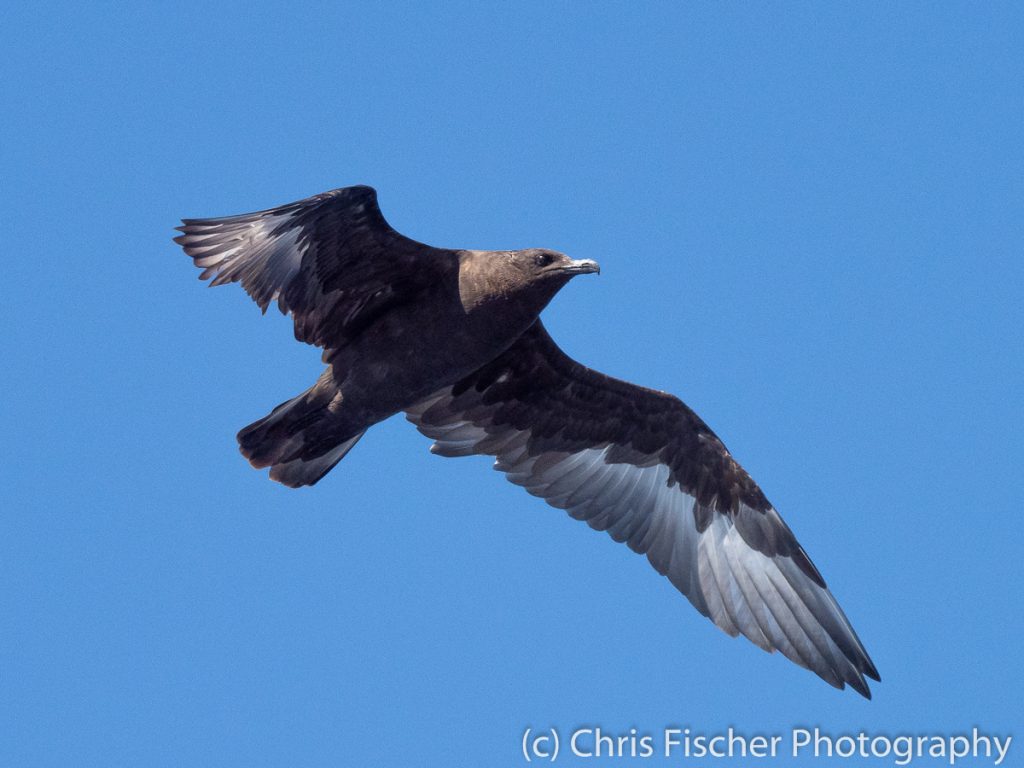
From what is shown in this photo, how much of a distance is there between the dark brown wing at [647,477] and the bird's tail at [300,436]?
110cm

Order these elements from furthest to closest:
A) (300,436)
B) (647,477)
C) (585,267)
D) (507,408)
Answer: (647,477), (507,408), (300,436), (585,267)

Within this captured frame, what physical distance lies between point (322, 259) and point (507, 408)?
2.15m

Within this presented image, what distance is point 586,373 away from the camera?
10766 millimetres

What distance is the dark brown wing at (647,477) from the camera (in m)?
10.7

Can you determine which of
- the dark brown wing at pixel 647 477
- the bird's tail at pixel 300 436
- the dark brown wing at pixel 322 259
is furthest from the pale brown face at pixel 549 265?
the bird's tail at pixel 300 436

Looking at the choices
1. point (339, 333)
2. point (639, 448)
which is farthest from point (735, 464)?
point (339, 333)

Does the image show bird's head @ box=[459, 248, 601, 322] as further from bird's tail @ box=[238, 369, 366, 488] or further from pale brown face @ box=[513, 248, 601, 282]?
bird's tail @ box=[238, 369, 366, 488]

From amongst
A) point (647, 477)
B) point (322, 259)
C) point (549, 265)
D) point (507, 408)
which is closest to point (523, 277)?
point (549, 265)

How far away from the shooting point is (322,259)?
31.3ft

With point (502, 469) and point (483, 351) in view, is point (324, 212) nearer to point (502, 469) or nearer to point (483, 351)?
point (483, 351)

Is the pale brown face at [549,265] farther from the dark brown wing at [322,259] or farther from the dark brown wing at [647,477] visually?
the dark brown wing at [647,477]

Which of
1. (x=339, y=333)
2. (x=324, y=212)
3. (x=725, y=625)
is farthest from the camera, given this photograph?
(x=725, y=625)

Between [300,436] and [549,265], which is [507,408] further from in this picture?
[549,265]

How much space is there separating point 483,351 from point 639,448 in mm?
2197
